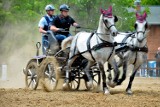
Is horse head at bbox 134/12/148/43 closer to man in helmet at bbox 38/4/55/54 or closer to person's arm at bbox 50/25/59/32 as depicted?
person's arm at bbox 50/25/59/32

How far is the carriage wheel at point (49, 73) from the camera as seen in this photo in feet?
56.0

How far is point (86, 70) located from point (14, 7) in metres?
17.9

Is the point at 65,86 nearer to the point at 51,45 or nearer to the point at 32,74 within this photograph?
the point at 51,45

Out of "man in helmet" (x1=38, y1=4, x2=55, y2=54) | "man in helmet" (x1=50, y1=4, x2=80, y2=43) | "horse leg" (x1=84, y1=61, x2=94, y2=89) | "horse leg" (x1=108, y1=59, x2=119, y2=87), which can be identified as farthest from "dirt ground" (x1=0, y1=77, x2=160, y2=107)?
"man in helmet" (x1=38, y1=4, x2=55, y2=54)

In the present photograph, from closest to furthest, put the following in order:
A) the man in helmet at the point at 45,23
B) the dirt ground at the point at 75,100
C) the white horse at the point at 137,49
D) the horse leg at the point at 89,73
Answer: the dirt ground at the point at 75,100
the white horse at the point at 137,49
the horse leg at the point at 89,73
the man in helmet at the point at 45,23

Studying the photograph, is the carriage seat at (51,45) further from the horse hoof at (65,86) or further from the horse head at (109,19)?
the horse head at (109,19)

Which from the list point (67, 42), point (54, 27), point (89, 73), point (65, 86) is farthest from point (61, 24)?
point (65, 86)

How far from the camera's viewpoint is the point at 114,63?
16031mm

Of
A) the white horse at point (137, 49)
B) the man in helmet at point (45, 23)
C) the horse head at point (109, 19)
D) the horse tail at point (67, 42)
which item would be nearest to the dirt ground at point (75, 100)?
the white horse at point (137, 49)

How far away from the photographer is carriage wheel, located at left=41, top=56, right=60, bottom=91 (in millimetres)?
17062

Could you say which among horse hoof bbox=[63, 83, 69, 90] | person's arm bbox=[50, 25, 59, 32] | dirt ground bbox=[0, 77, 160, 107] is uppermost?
person's arm bbox=[50, 25, 59, 32]

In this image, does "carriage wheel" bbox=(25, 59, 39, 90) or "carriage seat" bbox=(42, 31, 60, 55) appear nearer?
"carriage seat" bbox=(42, 31, 60, 55)

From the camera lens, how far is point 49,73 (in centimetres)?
1748

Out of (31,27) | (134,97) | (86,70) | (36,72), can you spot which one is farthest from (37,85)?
(31,27)
